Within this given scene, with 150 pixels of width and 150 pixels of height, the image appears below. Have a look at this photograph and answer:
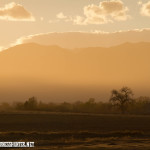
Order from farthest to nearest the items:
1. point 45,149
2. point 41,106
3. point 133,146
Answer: point 41,106 → point 133,146 → point 45,149

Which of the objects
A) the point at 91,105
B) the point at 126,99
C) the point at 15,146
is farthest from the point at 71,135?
the point at 91,105

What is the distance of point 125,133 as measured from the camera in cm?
3659

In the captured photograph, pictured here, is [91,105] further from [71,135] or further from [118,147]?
[118,147]

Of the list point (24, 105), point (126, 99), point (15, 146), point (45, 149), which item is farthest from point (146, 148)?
point (24, 105)

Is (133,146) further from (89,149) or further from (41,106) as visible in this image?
(41,106)

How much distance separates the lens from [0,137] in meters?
31.7

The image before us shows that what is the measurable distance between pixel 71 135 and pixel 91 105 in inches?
3059

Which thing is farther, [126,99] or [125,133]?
[126,99]

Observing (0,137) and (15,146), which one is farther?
(0,137)

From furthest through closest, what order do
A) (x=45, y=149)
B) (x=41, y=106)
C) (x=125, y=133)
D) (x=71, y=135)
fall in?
(x=41, y=106) < (x=125, y=133) < (x=71, y=135) < (x=45, y=149)

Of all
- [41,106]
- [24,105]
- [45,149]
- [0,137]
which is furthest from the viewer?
[41,106]

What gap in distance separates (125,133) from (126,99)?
51.0m

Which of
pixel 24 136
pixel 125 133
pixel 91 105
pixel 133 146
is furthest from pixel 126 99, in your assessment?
pixel 133 146

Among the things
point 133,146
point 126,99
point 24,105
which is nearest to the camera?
point 133,146
